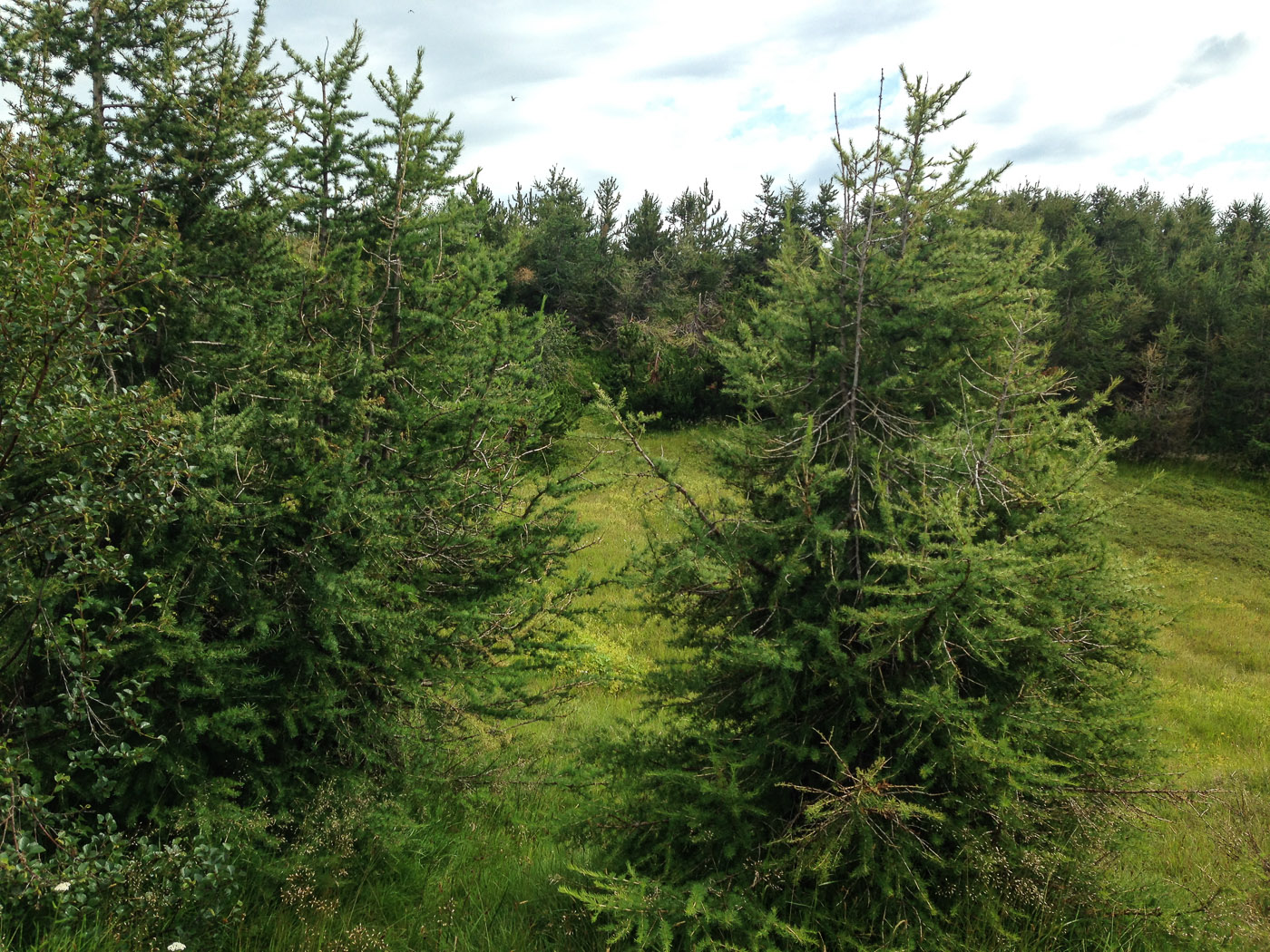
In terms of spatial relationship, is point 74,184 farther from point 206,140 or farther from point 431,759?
point 431,759

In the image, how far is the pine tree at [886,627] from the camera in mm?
3822

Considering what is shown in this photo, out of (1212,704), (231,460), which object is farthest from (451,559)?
(1212,704)

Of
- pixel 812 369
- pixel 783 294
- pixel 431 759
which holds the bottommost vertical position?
pixel 431 759

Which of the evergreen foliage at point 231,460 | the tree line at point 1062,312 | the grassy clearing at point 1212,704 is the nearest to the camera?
the evergreen foliage at point 231,460

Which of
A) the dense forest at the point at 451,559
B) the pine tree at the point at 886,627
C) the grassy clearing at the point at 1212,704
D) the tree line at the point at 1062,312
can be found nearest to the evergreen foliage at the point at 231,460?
the dense forest at the point at 451,559

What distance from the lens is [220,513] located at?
4539mm

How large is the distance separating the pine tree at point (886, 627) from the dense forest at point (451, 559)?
0.03m

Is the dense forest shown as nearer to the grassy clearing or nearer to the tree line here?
the grassy clearing

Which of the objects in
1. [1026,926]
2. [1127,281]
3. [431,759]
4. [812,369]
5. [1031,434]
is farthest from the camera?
[1127,281]

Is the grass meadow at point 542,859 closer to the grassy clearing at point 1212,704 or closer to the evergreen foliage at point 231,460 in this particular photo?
the grassy clearing at point 1212,704

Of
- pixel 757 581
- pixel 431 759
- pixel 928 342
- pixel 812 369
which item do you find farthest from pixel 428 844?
pixel 928 342

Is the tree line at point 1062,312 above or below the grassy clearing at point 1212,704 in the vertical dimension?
above

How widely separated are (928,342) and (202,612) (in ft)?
15.8

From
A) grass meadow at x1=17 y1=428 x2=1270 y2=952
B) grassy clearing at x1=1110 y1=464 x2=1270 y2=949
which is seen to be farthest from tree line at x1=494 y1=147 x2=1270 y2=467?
grass meadow at x1=17 y1=428 x2=1270 y2=952
